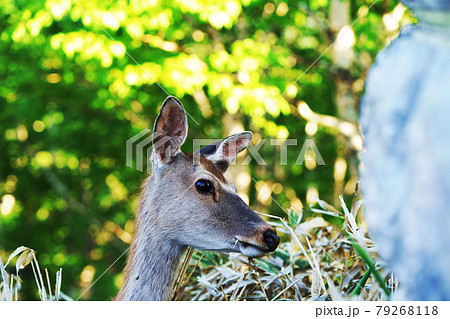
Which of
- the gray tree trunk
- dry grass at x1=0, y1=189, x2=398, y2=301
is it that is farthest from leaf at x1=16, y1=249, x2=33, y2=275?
the gray tree trunk

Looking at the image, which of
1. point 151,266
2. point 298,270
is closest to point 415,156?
point 151,266

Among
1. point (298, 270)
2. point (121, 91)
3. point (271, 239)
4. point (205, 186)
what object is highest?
point (121, 91)

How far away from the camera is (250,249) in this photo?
1.85 meters

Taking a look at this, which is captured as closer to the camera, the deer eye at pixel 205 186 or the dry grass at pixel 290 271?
the dry grass at pixel 290 271

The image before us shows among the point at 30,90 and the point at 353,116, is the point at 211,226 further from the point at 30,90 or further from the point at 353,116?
the point at 30,90

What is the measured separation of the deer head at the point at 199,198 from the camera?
6.29 feet

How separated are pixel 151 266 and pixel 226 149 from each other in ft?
1.91

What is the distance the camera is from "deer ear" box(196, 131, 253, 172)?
2.02 m

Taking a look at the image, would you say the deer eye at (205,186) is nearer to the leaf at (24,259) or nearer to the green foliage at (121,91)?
the green foliage at (121,91)

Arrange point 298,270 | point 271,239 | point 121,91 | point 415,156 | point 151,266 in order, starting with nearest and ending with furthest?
point 415,156, point 271,239, point 151,266, point 298,270, point 121,91

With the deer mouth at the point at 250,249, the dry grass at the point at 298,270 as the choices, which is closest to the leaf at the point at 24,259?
the dry grass at the point at 298,270

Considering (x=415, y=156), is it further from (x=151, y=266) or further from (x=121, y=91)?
(x=121, y=91)

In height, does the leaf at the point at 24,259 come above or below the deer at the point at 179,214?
below
